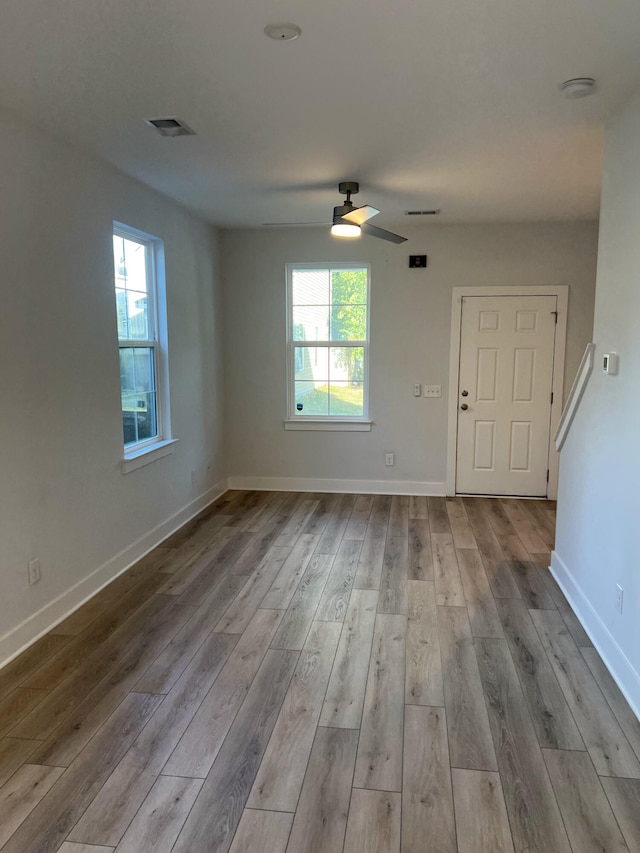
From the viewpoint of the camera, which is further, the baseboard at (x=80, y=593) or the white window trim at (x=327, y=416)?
the white window trim at (x=327, y=416)

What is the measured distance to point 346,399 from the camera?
225 inches

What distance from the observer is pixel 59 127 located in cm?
285

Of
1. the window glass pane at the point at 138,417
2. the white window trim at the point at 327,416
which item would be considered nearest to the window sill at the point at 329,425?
the white window trim at the point at 327,416

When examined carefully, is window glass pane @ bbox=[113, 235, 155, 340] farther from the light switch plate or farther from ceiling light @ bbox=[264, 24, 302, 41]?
the light switch plate

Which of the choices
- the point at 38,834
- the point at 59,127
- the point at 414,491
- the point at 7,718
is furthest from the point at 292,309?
the point at 38,834

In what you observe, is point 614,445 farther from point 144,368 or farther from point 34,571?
point 144,368

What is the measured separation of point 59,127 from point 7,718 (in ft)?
8.88

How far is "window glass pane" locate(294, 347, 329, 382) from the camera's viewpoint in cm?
569

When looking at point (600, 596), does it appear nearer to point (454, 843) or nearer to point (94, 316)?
point (454, 843)

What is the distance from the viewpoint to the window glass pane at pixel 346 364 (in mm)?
5621

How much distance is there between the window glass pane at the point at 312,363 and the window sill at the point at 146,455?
1.62 meters

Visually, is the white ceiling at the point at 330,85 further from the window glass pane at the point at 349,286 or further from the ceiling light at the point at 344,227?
the window glass pane at the point at 349,286

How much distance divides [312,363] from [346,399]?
49cm

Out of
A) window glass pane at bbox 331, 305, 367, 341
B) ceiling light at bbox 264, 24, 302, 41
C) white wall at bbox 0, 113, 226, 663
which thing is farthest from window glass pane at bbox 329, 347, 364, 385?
ceiling light at bbox 264, 24, 302, 41
